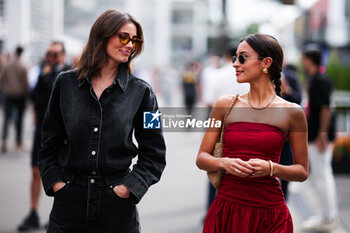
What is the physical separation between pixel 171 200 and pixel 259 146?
4186mm

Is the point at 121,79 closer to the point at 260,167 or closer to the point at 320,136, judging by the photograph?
the point at 260,167

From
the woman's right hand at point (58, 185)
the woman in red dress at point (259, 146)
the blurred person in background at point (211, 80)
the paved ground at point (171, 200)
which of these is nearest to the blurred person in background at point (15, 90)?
the paved ground at point (171, 200)

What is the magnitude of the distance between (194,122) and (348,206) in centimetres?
448

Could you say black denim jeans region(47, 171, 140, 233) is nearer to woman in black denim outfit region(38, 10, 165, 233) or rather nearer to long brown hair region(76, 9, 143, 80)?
woman in black denim outfit region(38, 10, 165, 233)

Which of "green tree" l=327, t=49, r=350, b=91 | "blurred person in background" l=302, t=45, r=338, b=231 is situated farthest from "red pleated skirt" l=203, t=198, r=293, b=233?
"green tree" l=327, t=49, r=350, b=91

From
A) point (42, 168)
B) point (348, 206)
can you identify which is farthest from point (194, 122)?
point (348, 206)

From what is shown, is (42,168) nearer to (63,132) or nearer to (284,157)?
(63,132)

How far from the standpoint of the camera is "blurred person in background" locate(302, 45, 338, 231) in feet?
16.4

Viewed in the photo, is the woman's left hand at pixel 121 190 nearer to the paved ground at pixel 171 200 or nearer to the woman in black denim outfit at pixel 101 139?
the woman in black denim outfit at pixel 101 139

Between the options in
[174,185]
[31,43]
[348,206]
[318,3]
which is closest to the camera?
[31,43]

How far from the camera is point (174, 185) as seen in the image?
7160 millimetres

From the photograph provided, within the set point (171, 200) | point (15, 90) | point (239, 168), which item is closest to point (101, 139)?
point (239, 168)

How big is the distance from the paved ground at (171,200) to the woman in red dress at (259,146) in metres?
1.69

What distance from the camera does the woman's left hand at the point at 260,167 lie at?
2180mm
